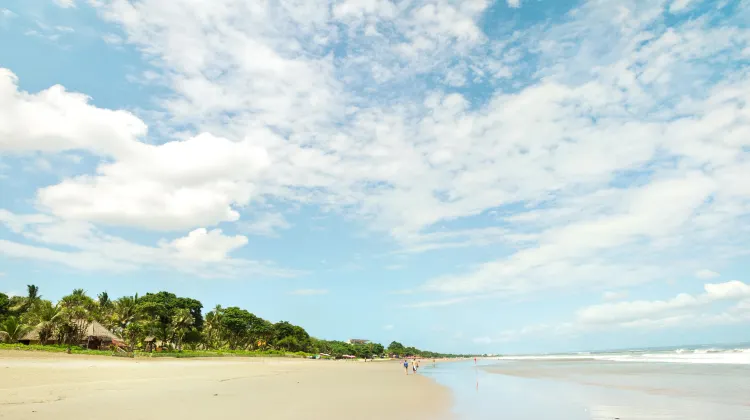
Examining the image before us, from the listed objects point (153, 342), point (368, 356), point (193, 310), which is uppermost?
point (193, 310)

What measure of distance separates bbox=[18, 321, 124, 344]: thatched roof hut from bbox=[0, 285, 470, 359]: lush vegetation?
0.58 meters

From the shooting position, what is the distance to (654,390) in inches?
898

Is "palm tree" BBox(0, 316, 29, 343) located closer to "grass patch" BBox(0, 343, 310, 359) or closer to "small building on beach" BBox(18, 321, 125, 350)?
"small building on beach" BBox(18, 321, 125, 350)

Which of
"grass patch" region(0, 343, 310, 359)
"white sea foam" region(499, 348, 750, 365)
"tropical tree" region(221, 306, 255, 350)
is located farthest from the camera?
"tropical tree" region(221, 306, 255, 350)

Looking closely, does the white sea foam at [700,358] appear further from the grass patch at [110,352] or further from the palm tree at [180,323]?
the palm tree at [180,323]

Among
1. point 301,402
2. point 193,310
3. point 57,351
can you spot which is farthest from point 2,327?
point 301,402

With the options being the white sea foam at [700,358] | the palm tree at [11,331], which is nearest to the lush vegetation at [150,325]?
the palm tree at [11,331]

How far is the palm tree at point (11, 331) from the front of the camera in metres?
44.2

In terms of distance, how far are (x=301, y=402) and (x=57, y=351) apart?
35828mm

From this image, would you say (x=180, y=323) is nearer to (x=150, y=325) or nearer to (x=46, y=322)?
(x=150, y=325)

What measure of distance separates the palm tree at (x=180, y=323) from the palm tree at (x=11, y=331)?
18.8 metres

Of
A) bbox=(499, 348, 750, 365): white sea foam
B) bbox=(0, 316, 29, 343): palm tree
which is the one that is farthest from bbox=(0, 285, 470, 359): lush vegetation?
bbox=(499, 348, 750, 365): white sea foam

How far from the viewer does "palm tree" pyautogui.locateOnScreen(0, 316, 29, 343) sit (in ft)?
145

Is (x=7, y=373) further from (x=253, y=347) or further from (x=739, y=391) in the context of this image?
(x=253, y=347)
